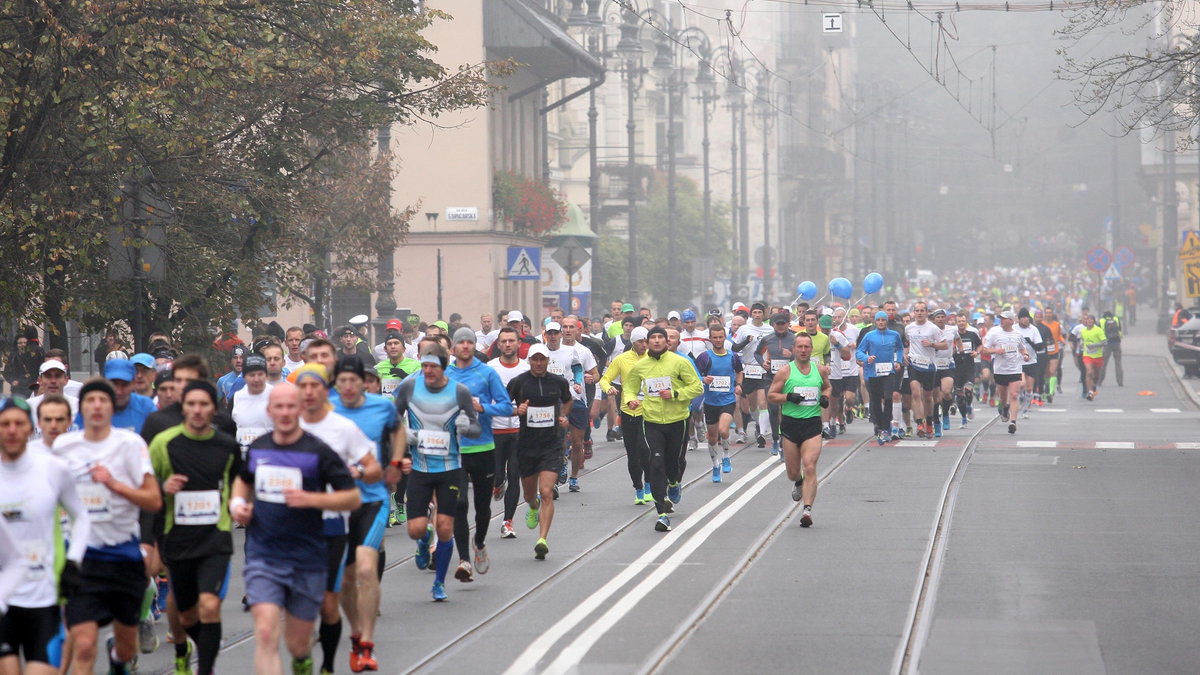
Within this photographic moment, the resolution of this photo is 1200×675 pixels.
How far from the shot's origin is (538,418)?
13352 mm

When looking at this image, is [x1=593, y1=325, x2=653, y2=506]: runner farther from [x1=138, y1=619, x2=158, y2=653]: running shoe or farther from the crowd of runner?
[x1=138, y1=619, x2=158, y2=653]: running shoe

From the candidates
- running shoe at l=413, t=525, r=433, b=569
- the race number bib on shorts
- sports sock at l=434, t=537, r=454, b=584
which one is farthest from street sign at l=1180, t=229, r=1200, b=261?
sports sock at l=434, t=537, r=454, b=584

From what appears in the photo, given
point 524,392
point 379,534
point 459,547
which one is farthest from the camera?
point 524,392

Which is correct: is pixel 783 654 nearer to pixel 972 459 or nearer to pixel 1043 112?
pixel 972 459

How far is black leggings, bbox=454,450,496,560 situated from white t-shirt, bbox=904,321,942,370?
13.0 metres

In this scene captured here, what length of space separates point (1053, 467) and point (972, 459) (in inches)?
50.6

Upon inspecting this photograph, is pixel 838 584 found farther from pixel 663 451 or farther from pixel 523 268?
pixel 523 268

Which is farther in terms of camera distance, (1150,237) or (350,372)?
(1150,237)

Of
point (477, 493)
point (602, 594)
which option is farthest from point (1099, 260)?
point (602, 594)

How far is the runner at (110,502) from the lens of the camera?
25.3 ft

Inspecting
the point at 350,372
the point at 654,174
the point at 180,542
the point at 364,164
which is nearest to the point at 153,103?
the point at 350,372

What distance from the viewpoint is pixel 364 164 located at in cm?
3181

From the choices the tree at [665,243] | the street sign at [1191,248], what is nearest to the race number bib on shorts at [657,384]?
the street sign at [1191,248]

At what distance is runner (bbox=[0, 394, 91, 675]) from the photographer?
697 cm
